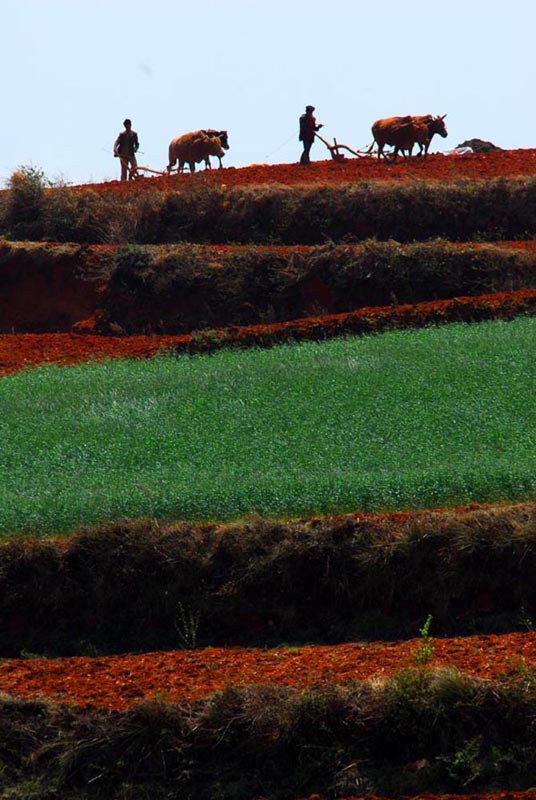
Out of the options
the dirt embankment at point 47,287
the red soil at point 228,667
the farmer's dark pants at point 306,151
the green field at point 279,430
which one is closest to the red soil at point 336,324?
the green field at point 279,430

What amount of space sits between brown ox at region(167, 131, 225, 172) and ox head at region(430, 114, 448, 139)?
15.5 feet

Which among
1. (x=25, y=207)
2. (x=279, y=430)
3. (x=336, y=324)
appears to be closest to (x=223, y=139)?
(x=25, y=207)

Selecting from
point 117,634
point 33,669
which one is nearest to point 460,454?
point 117,634

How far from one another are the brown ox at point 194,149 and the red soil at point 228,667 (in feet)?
75.7

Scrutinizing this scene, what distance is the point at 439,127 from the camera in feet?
117

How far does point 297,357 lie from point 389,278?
460 cm

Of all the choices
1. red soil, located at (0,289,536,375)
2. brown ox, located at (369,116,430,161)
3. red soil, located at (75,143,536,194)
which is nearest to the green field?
red soil, located at (0,289,536,375)

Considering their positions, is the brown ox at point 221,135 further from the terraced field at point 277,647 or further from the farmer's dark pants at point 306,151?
the terraced field at point 277,647

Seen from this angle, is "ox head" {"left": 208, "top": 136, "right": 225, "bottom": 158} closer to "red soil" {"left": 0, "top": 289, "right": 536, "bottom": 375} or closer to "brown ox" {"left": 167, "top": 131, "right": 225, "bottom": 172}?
"brown ox" {"left": 167, "top": 131, "right": 225, "bottom": 172}

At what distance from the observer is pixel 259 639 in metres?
14.2

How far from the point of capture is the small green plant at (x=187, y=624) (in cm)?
1386

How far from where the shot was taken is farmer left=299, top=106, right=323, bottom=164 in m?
34.2

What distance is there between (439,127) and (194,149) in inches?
217

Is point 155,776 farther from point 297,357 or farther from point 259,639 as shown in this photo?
point 297,357
